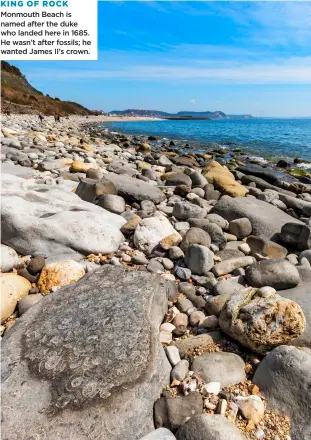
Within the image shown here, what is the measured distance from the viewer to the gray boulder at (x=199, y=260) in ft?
12.3

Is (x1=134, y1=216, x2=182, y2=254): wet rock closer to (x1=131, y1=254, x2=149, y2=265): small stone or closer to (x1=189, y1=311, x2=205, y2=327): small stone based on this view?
(x1=131, y1=254, x2=149, y2=265): small stone

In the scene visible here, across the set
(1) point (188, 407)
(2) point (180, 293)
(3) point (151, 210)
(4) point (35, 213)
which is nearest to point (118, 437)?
(1) point (188, 407)

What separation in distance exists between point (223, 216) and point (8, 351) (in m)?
4.21

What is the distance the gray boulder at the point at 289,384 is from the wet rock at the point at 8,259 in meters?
2.65

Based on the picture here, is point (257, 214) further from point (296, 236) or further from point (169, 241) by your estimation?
point (169, 241)

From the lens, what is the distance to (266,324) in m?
2.50

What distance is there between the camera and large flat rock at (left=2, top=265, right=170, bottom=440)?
189 centimetres

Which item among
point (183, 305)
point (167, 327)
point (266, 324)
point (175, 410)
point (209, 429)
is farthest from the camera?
point (183, 305)

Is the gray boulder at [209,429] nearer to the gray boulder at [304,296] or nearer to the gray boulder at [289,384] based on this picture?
the gray boulder at [289,384]

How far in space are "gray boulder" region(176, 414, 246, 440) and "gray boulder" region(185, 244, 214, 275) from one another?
189cm

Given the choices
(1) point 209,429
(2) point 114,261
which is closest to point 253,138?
(2) point 114,261

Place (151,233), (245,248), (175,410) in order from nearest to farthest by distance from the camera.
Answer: (175,410) → (151,233) → (245,248)

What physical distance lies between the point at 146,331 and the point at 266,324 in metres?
0.95

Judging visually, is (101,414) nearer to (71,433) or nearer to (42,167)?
(71,433)
